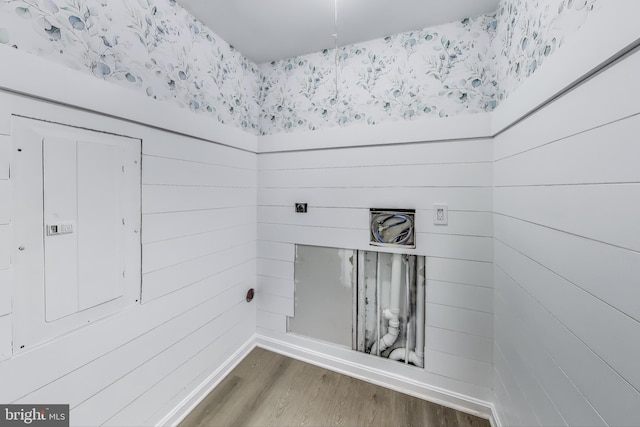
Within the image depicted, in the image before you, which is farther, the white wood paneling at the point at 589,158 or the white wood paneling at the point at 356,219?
the white wood paneling at the point at 356,219

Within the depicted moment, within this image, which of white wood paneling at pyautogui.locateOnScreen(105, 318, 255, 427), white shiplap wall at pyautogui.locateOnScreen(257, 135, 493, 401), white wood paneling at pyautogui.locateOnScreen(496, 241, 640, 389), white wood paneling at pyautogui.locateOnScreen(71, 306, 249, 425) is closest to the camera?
white wood paneling at pyautogui.locateOnScreen(496, 241, 640, 389)

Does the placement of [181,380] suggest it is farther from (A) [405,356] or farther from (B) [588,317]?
(B) [588,317]

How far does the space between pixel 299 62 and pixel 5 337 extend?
7.22ft

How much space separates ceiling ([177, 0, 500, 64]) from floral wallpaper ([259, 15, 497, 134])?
72 mm

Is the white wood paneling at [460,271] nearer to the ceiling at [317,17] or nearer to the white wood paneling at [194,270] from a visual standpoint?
the white wood paneling at [194,270]

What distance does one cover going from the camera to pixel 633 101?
1.83 feet

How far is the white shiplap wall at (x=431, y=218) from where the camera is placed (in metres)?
1.51

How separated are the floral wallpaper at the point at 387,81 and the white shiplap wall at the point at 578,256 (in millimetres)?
544

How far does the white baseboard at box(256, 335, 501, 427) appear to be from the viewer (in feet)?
5.03

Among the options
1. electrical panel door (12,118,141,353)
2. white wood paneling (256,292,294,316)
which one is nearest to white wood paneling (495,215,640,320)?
white wood paneling (256,292,294,316)

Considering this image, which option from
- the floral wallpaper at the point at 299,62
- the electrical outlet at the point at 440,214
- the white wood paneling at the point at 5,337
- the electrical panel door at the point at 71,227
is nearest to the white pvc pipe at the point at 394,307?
the electrical outlet at the point at 440,214

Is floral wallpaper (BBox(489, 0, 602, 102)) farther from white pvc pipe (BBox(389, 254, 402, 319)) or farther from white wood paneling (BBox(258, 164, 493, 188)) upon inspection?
white pvc pipe (BBox(389, 254, 402, 319))

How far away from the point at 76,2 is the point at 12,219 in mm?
902

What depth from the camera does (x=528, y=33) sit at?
108 centimetres
